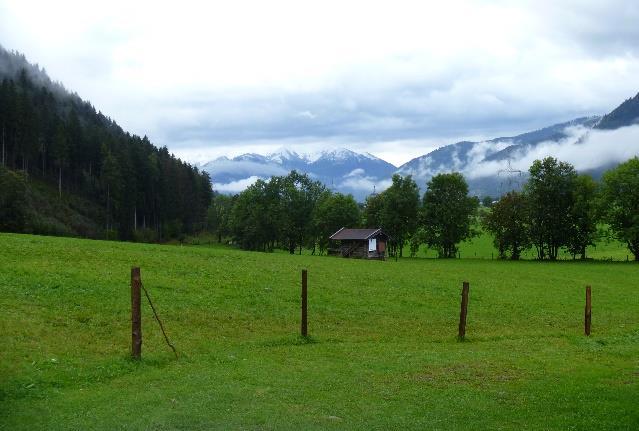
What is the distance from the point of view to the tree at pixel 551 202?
97.0 metres

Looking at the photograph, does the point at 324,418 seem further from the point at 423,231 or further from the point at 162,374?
the point at 423,231

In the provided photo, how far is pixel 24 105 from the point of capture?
124m

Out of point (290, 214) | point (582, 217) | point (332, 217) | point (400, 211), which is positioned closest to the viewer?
point (582, 217)

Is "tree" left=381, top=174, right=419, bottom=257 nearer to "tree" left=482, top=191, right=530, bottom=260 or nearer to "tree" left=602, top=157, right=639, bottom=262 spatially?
"tree" left=482, top=191, right=530, bottom=260

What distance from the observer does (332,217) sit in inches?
4663

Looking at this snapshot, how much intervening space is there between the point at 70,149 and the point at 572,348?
136419 millimetres

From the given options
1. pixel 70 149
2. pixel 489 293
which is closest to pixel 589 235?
pixel 489 293

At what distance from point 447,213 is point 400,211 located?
11.0 m

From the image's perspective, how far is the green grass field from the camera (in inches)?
509

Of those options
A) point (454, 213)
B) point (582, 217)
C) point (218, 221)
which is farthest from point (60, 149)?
point (582, 217)

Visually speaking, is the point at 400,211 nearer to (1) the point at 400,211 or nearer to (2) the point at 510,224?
(1) the point at 400,211

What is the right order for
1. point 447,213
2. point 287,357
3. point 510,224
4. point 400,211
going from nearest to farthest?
point 287,357 < point 510,224 < point 447,213 < point 400,211

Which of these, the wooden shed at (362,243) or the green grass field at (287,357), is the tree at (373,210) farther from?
the green grass field at (287,357)

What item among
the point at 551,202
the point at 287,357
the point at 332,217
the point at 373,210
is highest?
the point at 551,202
